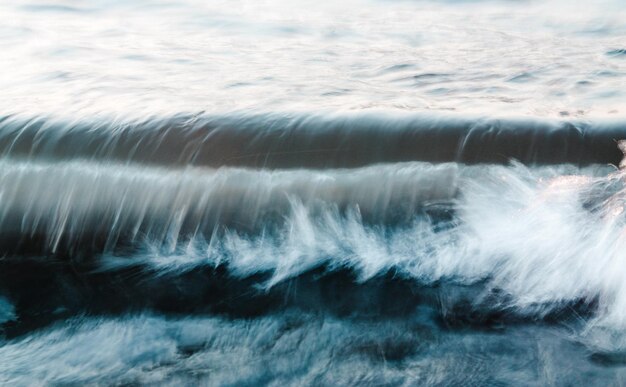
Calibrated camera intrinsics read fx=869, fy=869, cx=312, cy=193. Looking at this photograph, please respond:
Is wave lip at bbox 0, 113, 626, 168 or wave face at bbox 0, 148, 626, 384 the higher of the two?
wave lip at bbox 0, 113, 626, 168

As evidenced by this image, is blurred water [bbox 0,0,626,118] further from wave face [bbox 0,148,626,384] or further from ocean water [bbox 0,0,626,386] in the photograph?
wave face [bbox 0,148,626,384]

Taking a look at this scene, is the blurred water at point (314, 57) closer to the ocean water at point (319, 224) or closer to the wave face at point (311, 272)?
the ocean water at point (319, 224)

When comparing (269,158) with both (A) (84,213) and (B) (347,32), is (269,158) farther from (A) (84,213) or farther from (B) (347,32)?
(B) (347,32)

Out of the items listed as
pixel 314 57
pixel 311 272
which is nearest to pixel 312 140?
pixel 311 272

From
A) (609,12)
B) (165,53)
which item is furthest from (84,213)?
(609,12)

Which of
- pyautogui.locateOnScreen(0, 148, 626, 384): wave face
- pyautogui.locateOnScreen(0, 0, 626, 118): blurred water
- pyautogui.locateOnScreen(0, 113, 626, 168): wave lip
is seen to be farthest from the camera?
pyautogui.locateOnScreen(0, 0, 626, 118): blurred water

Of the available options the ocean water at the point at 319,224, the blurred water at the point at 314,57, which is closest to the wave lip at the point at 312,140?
the ocean water at the point at 319,224

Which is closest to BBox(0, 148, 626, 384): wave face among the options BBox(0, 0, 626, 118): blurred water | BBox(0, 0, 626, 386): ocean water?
BBox(0, 0, 626, 386): ocean water
